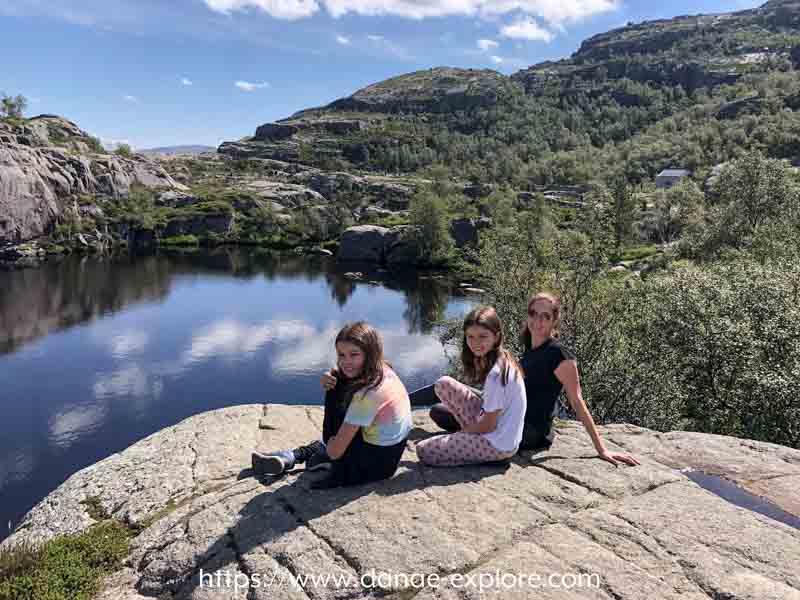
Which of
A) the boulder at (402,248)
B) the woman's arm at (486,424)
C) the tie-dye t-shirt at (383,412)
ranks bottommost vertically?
the boulder at (402,248)

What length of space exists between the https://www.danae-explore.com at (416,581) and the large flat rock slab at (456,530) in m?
0.01

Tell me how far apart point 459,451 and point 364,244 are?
85.8 metres

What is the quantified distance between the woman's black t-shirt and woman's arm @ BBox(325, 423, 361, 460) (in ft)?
9.41

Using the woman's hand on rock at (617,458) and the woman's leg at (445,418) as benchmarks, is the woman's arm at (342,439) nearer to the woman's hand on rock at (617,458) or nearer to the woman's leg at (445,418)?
the woman's leg at (445,418)

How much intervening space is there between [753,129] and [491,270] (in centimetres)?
13383

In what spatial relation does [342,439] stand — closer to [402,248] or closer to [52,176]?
[402,248]

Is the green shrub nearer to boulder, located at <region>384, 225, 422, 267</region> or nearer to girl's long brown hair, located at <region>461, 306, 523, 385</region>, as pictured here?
boulder, located at <region>384, 225, 422, 267</region>

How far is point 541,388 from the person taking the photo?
26.5 ft

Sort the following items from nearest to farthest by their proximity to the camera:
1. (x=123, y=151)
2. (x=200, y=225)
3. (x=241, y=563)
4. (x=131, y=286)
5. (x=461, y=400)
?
(x=241, y=563) < (x=461, y=400) < (x=131, y=286) < (x=200, y=225) < (x=123, y=151)

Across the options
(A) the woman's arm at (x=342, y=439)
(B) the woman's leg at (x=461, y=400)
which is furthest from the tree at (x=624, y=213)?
(A) the woman's arm at (x=342, y=439)

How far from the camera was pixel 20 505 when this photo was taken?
20.3 m

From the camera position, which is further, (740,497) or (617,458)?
(617,458)

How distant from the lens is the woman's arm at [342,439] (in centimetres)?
656

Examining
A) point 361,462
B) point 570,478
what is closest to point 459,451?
point 361,462
